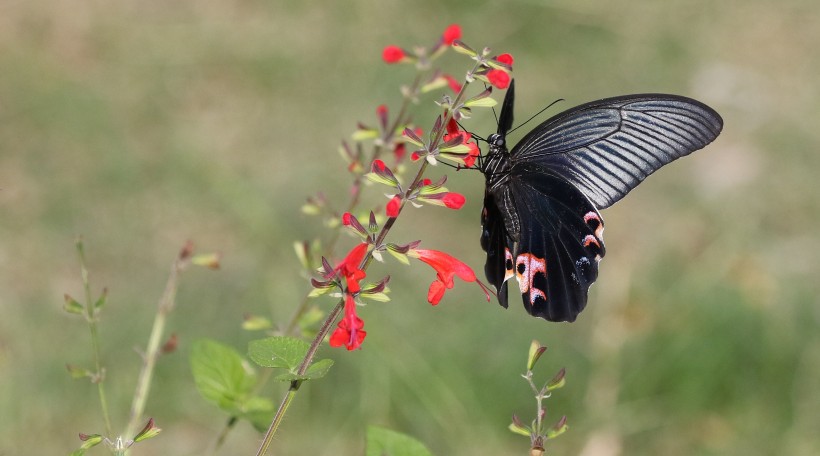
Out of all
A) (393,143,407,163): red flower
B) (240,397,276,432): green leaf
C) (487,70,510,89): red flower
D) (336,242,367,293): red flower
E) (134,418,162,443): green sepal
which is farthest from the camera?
(393,143,407,163): red flower

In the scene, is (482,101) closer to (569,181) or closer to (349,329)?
(349,329)

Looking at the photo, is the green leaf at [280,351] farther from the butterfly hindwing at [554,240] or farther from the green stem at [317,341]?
the butterfly hindwing at [554,240]

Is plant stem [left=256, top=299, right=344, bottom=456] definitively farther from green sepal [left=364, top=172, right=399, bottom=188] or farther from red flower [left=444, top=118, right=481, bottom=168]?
red flower [left=444, top=118, right=481, bottom=168]

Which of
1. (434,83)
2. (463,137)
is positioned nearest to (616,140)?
(434,83)

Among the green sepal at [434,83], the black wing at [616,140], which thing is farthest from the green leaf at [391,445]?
the black wing at [616,140]

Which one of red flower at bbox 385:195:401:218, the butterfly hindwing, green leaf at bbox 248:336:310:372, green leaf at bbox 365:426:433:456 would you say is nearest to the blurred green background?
the butterfly hindwing

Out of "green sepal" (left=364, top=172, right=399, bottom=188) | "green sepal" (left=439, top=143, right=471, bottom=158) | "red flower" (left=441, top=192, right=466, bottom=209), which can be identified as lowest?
"red flower" (left=441, top=192, right=466, bottom=209)
